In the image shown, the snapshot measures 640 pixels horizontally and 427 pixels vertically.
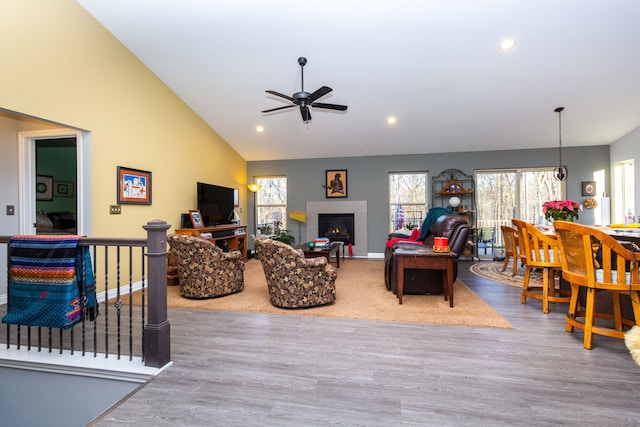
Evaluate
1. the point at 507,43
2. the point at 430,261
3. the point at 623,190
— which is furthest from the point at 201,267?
the point at 623,190

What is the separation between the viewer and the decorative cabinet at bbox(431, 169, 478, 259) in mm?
6562

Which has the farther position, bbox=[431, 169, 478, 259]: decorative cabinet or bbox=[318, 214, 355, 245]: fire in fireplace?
bbox=[318, 214, 355, 245]: fire in fireplace

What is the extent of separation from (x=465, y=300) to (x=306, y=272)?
1982mm

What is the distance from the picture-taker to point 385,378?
6.28 feet

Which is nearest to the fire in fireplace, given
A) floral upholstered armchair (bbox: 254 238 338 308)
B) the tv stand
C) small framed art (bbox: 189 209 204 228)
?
the tv stand

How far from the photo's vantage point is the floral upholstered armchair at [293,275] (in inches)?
124

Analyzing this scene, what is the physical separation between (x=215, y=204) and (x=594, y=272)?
5518 mm

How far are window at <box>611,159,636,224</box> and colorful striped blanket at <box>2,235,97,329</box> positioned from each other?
855 cm

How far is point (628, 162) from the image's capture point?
5715mm

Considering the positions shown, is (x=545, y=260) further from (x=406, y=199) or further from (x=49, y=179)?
(x=49, y=179)

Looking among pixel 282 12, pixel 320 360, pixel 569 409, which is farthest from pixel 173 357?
pixel 282 12

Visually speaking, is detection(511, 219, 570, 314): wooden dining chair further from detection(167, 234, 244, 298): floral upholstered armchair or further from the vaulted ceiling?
detection(167, 234, 244, 298): floral upholstered armchair

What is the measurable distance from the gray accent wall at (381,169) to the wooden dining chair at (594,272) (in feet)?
14.9

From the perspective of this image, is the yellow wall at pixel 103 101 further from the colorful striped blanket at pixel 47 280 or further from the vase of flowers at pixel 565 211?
the vase of flowers at pixel 565 211
